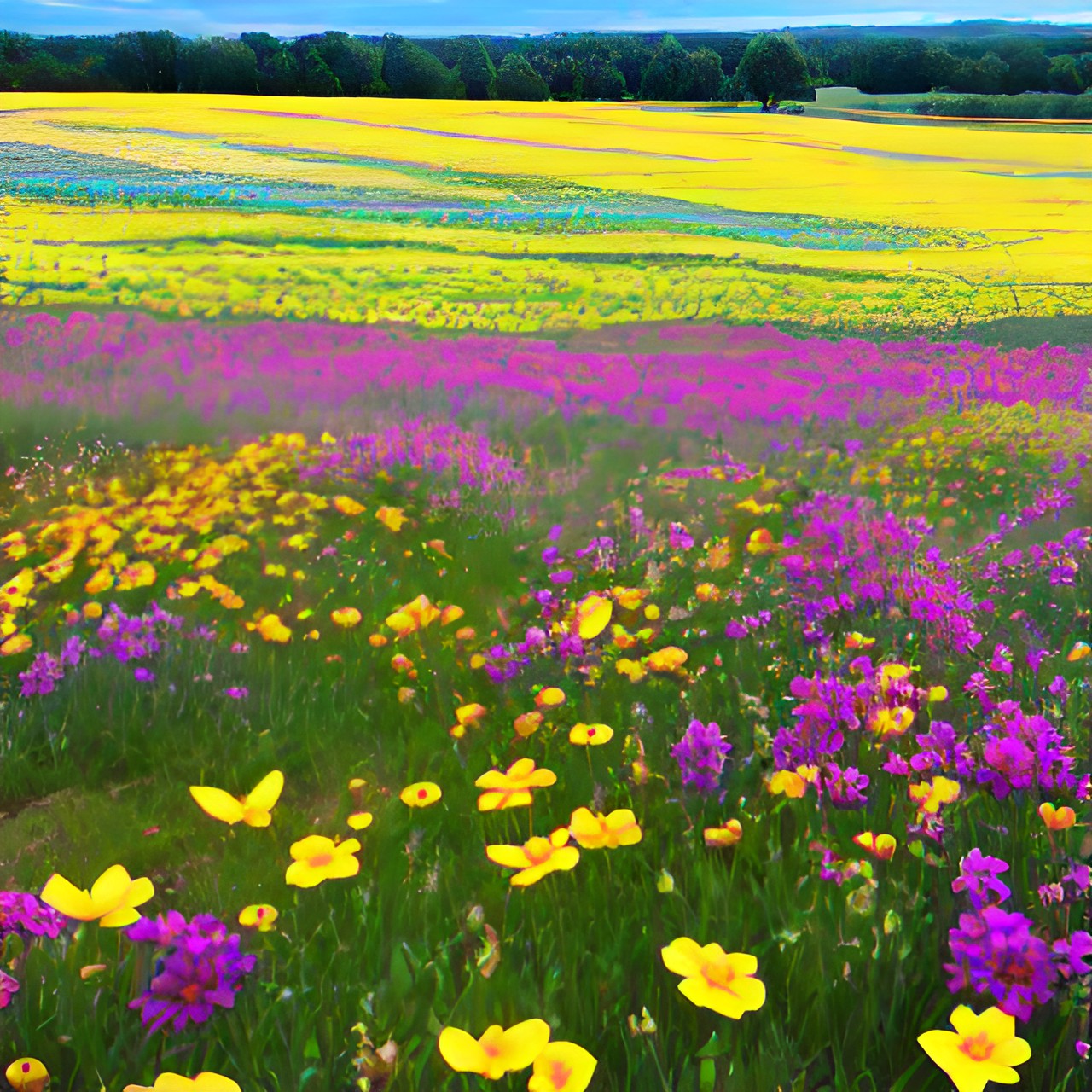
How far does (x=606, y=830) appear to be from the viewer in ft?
5.30

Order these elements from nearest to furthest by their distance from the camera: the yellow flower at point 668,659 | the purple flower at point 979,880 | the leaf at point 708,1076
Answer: the leaf at point 708,1076
the purple flower at point 979,880
the yellow flower at point 668,659

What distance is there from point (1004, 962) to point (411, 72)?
7.69 meters

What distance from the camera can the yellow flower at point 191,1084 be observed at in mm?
1128

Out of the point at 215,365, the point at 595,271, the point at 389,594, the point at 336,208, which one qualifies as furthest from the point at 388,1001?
the point at 336,208

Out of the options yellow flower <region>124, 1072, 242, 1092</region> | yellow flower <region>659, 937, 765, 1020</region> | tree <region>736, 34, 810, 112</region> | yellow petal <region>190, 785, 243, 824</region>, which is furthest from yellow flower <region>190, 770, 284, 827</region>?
tree <region>736, 34, 810, 112</region>

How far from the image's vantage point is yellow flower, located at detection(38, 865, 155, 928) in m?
1.36

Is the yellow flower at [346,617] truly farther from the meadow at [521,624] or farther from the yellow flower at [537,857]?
the yellow flower at [537,857]

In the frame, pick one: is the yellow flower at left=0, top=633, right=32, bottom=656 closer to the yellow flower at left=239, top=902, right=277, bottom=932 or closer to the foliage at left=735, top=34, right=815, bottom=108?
the yellow flower at left=239, top=902, right=277, bottom=932

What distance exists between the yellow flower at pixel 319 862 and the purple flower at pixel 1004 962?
0.95m

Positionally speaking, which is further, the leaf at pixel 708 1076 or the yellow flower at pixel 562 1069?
the leaf at pixel 708 1076

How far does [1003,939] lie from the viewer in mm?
1338

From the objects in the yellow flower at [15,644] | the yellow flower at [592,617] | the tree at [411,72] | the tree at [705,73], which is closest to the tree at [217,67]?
the tree at [411,72]

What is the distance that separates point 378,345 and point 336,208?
5.43ft

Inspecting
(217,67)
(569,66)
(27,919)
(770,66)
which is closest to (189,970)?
(27,919)
